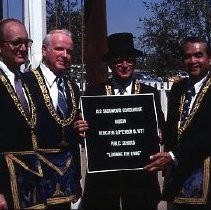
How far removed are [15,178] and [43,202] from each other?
12.0 inches

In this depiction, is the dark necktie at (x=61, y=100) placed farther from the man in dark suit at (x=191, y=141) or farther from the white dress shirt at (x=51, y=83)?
the man in dark suit at (x=191, y=141)

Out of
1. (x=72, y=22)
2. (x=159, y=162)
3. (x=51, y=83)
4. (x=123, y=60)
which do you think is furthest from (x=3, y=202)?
(x=72, y=22)

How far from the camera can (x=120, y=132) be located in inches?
170

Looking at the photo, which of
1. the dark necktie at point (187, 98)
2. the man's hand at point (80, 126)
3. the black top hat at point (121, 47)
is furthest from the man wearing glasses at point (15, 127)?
the dark necktie at point (187, 98)

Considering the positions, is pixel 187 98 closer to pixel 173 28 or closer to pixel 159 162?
pixel 159 162

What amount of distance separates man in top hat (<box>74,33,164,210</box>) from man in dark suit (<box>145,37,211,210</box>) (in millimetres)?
134

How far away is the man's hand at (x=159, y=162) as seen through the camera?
4.21 meters

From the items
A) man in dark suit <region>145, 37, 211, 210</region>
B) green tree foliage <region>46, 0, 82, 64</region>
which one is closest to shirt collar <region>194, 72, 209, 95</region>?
man in dark suit <region>145, 37, 211, 210</region>

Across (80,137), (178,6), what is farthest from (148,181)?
(178,6)

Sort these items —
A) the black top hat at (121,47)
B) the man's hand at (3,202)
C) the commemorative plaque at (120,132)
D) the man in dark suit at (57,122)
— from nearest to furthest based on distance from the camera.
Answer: the man's hand at (3,202), the man in dark suit at (57,122), the commemorative plaque at (120,132), the black top hat at (121,47)

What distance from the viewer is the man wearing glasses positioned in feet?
12.5

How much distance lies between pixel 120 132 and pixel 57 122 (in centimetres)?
48

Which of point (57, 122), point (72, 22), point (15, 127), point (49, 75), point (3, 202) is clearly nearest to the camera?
point (3, 202)

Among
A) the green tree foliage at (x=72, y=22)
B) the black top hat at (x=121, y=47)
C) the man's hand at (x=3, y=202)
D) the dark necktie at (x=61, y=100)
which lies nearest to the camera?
the man's hand at (x=3, y=202)
